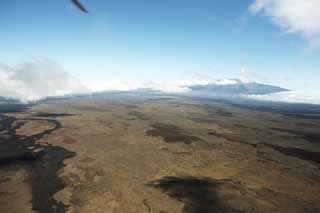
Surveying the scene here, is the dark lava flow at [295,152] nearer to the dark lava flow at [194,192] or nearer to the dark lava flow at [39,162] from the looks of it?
the dark lava flow at [194,192]

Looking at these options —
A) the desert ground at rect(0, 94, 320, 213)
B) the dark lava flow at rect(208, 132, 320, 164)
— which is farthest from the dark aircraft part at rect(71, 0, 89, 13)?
the dark lava flow at rect(208, 132, 320, 164)

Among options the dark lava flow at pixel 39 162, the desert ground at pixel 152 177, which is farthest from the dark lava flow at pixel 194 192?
the dark lava flow at pixel 39 162

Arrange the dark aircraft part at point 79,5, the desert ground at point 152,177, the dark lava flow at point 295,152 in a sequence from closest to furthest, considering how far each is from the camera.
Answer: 1. the dark aircraft part at point 79,5
2. the desert ground at point 152,177
3. the dark lava flow at point 295,152

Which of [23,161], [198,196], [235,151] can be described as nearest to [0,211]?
[23,161]

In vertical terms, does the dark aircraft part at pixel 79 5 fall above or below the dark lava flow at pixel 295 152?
above

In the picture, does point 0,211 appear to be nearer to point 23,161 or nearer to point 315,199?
point 23,161

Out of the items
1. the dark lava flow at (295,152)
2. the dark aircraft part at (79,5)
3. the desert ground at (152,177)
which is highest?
the dark aircraft part at (79,5)
